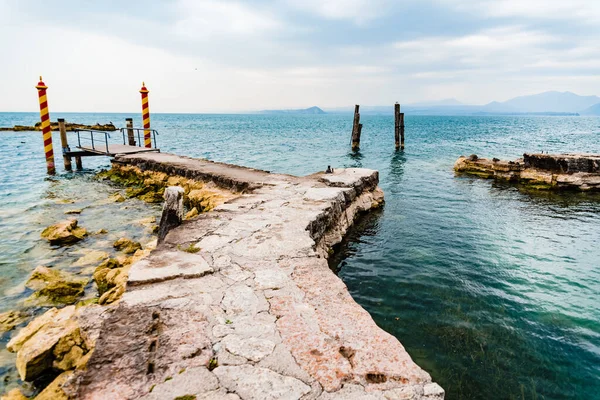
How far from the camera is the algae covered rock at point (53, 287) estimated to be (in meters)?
5.36

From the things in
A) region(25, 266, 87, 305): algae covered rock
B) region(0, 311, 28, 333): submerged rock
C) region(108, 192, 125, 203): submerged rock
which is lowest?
region(0, 311, 28, 333): submerged rock

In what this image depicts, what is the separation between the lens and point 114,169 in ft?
49.0

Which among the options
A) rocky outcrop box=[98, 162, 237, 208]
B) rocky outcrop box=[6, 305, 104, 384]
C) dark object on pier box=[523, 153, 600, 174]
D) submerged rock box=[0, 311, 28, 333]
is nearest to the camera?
rocky outcrop box=[6, 305, 104, 384]

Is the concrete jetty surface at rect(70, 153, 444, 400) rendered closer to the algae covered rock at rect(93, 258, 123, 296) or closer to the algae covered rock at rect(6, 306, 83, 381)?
the algae covered rock at rect(6, 306, 83, 381)

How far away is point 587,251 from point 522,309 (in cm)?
332

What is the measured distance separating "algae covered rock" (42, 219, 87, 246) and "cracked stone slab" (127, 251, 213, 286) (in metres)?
4.75

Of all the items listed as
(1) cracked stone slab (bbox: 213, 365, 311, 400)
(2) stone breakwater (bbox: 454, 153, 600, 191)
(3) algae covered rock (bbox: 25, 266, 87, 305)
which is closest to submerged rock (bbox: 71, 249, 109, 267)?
(3) algae covered rock (bbox: 25, 266, 87, 305)

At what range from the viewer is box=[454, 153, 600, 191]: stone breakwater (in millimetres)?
12695

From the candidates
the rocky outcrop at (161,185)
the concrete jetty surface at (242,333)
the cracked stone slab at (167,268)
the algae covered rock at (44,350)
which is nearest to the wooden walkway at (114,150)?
the rocky outcrop at (161,185)

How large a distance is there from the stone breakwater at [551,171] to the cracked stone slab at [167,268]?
13655 millimetres

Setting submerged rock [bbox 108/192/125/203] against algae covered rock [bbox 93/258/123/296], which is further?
submerged rock [bbox 108/192/125/203]

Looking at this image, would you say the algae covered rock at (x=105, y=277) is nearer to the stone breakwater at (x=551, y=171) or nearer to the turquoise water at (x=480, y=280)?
the turquoise water at (x=480, y=280)

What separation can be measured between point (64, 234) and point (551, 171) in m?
16.3

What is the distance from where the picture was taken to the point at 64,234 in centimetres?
763
